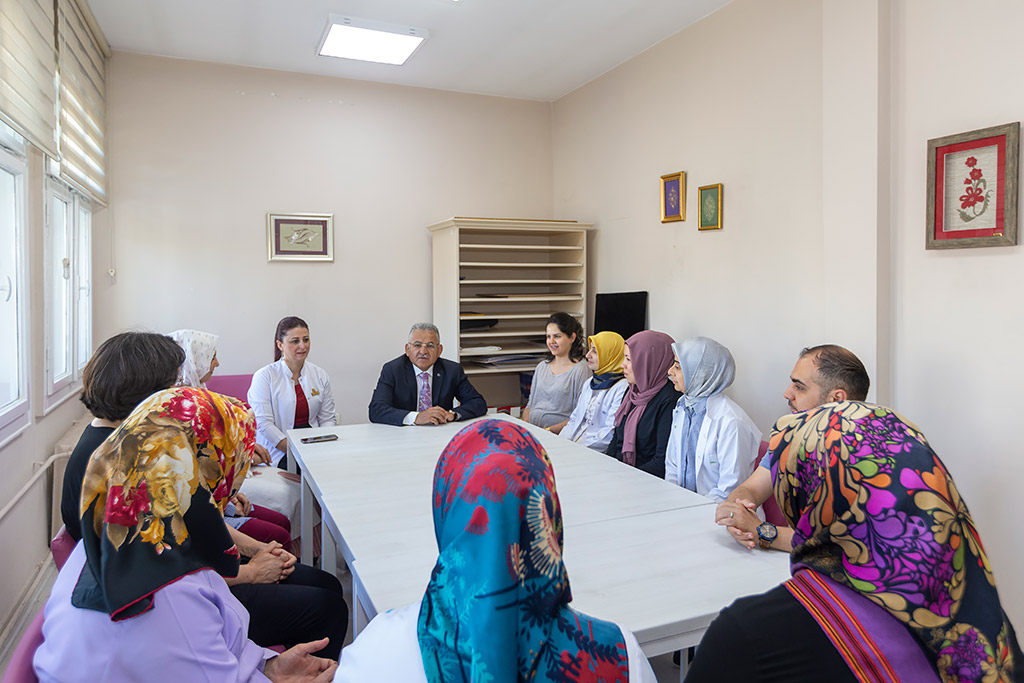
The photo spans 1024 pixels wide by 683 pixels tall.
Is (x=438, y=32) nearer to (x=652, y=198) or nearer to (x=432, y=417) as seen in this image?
(x=652, y=198)

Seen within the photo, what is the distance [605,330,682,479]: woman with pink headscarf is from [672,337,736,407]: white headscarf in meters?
0.42

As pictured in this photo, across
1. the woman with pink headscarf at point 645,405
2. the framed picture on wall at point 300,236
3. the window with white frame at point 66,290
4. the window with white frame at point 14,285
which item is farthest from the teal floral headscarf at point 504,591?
the framed picture on wall at point 300,236

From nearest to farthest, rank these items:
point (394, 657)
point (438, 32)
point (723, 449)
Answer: point (394, 657) < point (723, 449) < point (438, 32)

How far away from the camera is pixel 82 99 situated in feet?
12.4

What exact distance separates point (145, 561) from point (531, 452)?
30.2 inches

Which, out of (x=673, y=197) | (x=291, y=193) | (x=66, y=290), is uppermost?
(x=291, y=193)

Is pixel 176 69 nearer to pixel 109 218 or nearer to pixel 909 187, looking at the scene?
pixel 109 218

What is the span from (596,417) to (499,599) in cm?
293

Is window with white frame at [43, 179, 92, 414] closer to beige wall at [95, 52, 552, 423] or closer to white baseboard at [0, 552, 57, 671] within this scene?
beige wall at [95, 52, 552, 423]

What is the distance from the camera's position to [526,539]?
879 mm

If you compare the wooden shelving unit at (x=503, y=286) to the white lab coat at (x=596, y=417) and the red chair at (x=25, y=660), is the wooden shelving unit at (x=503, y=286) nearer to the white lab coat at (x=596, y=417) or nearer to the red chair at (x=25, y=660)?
the white lab coat at (x=596, y=417)

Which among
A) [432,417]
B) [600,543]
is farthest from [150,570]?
[432,417]

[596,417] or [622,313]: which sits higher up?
[622,313]

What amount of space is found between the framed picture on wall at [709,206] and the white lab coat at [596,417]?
1136mm
